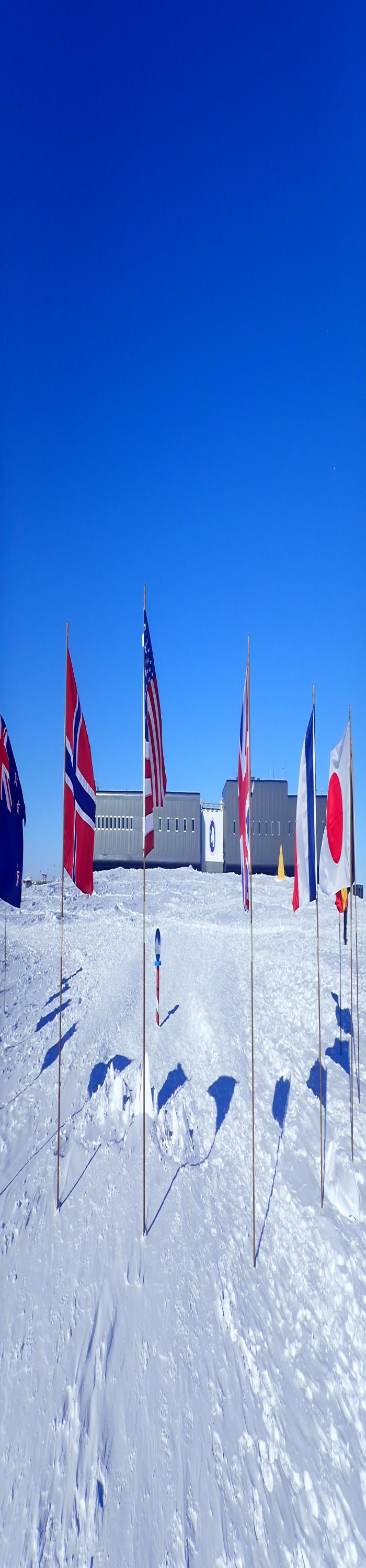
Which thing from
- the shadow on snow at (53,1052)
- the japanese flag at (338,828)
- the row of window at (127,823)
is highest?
the row of window at (127,823)

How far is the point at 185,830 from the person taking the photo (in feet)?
132

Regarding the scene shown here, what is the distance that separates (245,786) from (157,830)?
110ft

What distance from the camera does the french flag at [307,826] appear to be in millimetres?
7250

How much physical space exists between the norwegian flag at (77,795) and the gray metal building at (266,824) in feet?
100

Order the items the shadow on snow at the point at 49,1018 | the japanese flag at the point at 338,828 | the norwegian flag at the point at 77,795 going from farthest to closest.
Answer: the shadow on snow at the point at 49,1018
the japanese flag at the point at 338,828
the norwegian flag at the point at 77,795

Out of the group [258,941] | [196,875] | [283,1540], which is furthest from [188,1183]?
[196,875]

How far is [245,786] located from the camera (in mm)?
6641

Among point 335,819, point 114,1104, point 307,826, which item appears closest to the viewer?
point 307,826

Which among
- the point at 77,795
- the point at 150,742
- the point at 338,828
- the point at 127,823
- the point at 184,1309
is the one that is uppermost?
the point at 127,823

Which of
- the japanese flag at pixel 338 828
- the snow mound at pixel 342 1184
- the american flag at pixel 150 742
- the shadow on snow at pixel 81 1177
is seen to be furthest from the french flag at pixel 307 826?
the shadow on snow at pixel 81 1177

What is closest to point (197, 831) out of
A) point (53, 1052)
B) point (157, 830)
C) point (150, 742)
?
point (157, 830)

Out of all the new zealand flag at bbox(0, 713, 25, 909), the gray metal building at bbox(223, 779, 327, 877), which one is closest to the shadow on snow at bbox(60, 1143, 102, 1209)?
the new zealand flag at bbox(0, 713, 25, 909)

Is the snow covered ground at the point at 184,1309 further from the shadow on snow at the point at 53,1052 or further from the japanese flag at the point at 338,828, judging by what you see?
the japanese flag at the point at 338,828

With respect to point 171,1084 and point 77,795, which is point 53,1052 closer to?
point 171,1084
